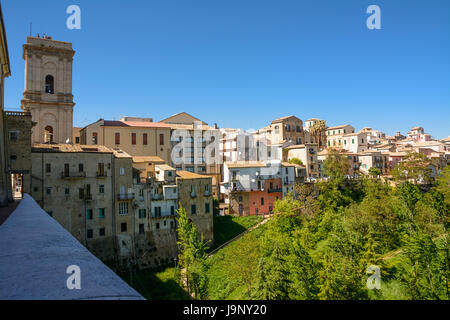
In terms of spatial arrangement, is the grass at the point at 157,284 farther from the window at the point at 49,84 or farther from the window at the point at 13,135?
the window at the point at 49,84

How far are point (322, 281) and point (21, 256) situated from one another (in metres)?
19.4

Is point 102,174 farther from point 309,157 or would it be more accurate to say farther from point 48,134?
point 309,157

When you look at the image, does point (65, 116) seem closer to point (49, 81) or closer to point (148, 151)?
point (49, 81)

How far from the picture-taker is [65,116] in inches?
1347

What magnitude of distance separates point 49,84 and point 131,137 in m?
12.3

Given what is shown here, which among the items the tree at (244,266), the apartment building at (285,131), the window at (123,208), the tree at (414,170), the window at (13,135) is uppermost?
the apartment building at (285,131)

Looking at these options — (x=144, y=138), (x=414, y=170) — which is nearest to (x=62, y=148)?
(x=144, y=138)

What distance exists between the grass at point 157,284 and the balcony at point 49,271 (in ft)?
76.3

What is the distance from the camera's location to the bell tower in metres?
32.8

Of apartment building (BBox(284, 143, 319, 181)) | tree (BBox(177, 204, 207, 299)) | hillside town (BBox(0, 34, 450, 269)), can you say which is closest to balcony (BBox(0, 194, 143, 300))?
hillside town (BBox(0, 34, 450, 269))

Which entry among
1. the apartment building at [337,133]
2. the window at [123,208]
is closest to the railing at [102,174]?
the window at [123,208]

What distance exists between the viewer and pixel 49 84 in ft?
113

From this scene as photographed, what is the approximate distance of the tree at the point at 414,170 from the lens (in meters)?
46.0
